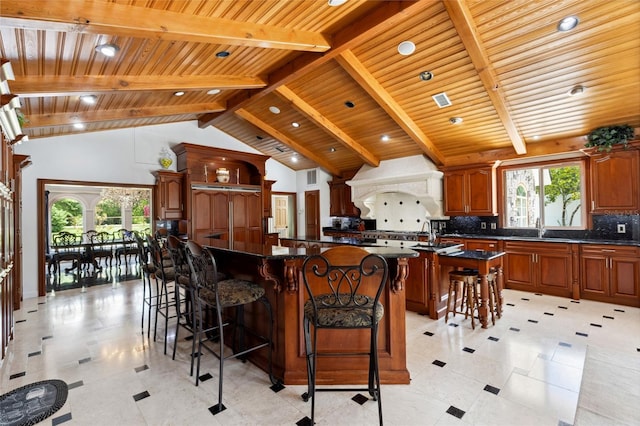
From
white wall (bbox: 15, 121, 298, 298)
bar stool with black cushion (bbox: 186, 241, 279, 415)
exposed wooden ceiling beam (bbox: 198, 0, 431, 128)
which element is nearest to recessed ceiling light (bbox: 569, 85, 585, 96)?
exposed wooden ceiling beam (bbox: 198, 0, 431, 128)

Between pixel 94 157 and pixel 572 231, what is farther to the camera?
pixel 94 157

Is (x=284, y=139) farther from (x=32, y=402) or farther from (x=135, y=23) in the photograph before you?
(x=32, y=402)

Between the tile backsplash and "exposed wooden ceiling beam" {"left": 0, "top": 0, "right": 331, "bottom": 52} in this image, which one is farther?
the tile backsplash

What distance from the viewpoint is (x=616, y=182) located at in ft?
14.4

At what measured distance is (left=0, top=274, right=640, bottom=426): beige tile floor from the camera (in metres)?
2.02

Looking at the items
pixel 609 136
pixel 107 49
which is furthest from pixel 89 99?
pixel 609 136

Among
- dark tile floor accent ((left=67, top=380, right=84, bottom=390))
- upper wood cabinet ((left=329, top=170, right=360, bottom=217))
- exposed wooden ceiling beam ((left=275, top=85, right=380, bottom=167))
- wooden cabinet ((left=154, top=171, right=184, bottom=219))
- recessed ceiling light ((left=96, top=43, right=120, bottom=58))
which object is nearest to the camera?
dark tile floor accent ((left=67, top=380, right=84, bottom=390))

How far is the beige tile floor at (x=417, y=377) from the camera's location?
202cm

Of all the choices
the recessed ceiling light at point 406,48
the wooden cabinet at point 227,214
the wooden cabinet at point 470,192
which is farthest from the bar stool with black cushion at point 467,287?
the wooden cabinet at point 227,214

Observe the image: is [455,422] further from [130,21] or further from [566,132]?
[566,132]

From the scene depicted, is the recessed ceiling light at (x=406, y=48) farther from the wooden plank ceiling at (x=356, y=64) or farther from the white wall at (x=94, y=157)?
the white wall at (x=94, y=157)

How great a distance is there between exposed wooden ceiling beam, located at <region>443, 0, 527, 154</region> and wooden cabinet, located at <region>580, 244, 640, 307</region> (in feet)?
6.83

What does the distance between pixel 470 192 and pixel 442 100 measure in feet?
6.89

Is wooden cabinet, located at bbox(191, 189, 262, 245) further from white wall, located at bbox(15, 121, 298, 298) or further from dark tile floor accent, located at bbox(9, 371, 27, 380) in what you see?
dark tile floor accent, located at bbox(9, 371, 27, 380)
